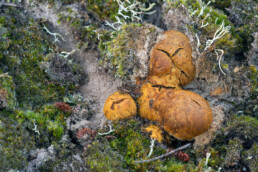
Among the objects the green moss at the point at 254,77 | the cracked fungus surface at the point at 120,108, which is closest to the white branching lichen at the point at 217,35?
the green moss at the point at 254,77

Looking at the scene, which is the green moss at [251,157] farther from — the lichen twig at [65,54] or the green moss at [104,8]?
the lichen twig at [65,54]

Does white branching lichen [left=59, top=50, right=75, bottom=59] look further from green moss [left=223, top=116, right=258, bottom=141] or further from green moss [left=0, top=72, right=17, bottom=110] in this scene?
green moss [left=223, top=116, right=258, bottom=141]

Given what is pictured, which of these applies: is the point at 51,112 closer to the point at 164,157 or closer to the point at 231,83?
A: the point at 164,157

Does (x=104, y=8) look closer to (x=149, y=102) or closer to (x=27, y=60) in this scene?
(x=27, y=60)

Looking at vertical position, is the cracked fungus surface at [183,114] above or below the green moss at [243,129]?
above

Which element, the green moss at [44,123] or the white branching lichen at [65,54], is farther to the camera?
the white branching lichen at [65,54]

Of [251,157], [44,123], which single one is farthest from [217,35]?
[44,123]

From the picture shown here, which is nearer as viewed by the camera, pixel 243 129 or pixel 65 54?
pixel 243 129

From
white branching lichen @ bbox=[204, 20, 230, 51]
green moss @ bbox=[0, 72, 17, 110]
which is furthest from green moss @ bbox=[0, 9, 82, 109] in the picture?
white branching lichen @ bbox=[204, 20, 230, 51]
